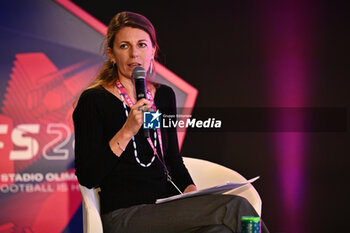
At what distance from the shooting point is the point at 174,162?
232 centimetres

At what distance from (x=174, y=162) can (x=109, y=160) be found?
48 cm

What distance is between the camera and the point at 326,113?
3582mm

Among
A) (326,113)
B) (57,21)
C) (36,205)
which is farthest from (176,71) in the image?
(36,205)

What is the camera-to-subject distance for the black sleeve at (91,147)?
1.93 meters

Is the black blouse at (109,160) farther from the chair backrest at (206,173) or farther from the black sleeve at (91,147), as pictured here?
the chair backrest at (206,173)

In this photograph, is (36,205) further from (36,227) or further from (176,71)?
(176,71)

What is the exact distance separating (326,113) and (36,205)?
240 cm

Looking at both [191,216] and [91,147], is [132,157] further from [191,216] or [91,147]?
[191,216]

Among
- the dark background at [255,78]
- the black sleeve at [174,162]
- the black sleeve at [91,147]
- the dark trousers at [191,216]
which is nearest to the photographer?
the dark trousers at [191,216]

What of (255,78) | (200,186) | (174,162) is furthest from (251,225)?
(255,78)

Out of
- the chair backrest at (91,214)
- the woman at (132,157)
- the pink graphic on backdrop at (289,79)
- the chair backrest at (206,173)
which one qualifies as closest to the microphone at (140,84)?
the woman at (132,157)

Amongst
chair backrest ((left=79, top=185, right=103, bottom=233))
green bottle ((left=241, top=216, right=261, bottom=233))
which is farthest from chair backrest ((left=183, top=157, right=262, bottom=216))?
green bottle ((left=241, top=216, right=261, bottom=233))

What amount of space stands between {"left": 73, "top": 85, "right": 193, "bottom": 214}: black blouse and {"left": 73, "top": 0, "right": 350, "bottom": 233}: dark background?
1.45 meters

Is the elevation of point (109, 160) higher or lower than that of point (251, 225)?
higher
